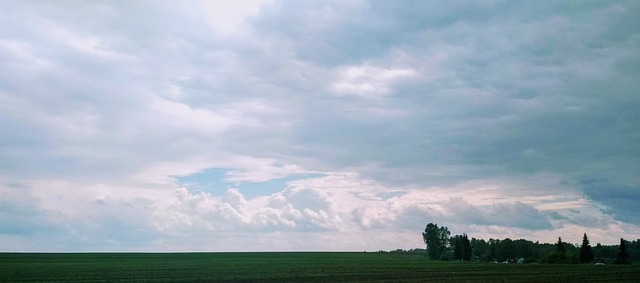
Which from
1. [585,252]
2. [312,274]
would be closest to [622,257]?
[585,252]

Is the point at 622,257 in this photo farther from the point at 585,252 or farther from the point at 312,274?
the point at 312,274

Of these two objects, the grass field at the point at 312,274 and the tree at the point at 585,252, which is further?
the tree at the point at 585,252

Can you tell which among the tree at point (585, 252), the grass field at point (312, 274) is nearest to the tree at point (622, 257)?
the tree at point (585, 252)

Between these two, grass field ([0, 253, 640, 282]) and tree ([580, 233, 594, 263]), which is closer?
grass field ([0, 253, 640, 282])

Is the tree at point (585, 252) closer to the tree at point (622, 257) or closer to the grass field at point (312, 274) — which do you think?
the tree at point (622, 257)

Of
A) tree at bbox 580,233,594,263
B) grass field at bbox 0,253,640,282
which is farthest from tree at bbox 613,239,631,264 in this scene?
grass field at bbox 0,253,640,282

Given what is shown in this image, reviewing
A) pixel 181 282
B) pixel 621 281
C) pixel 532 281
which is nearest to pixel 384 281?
pixel 532 281

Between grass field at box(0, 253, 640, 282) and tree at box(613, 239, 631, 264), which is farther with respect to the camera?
tree at box(613, 239, 631, 264)

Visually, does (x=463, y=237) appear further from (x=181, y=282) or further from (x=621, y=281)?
(x=181, y=282)

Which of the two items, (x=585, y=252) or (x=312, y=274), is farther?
(x=585, y=252)

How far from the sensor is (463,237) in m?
198

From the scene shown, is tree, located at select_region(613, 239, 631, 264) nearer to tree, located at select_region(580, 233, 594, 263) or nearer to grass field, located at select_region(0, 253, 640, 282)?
tree, located at select_region(580, 233, 594, 263)

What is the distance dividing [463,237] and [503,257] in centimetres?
1491

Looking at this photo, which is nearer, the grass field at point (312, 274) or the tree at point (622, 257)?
the grass field at point (312, 274)
